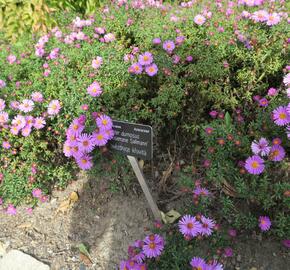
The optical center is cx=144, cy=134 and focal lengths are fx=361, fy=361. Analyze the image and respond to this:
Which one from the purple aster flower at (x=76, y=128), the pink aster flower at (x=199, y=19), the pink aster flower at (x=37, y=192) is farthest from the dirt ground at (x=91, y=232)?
the pink aster flower at (x=199, y=19)

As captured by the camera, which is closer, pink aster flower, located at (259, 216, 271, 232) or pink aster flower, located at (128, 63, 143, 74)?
pink aster flower, located at (259, 216, 271, 232)

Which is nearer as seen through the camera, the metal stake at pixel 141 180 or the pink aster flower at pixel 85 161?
the metal stake at pixel 141 180

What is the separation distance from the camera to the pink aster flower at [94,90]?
8.81 feet

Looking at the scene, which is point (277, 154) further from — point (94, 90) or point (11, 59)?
point (11, 59)

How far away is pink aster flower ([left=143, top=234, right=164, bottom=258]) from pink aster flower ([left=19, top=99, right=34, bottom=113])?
4.54ft

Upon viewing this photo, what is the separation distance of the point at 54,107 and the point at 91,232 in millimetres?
960

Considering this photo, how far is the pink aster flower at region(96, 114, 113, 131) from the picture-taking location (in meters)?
2.17

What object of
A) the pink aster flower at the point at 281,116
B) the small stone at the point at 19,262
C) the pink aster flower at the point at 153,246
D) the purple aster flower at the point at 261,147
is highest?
the pink aster flower at the point at 281,116

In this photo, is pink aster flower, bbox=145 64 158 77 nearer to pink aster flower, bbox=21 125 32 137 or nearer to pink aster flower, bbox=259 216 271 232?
pink aster flower, bbox=21 125 32 137

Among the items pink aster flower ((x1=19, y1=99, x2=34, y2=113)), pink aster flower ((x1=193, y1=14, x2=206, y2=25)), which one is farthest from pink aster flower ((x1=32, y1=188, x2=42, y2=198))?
pink aster flower ((x1=193, y1=14, x2=206, y2=25))

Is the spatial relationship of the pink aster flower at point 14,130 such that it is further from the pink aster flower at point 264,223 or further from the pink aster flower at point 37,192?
the pink aster flower at point 264,223

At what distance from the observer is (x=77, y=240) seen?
8.45 feet

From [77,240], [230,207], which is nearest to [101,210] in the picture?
[77,240]

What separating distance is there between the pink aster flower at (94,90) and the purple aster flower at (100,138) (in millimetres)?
558
